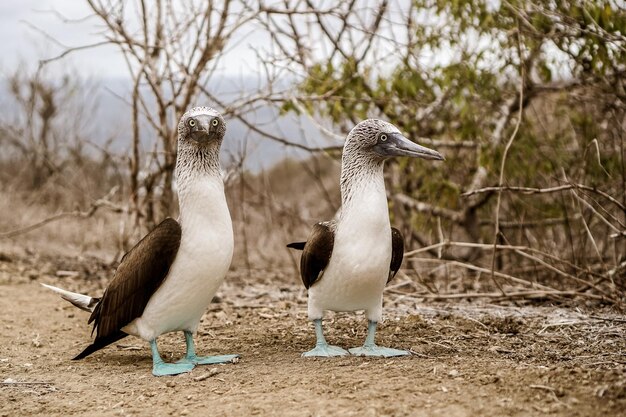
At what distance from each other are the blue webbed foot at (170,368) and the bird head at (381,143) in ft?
4.75

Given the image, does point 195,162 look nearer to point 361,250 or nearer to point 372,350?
point 361,250

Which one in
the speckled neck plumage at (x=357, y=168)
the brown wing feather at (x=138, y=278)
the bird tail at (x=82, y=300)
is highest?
the speckled neck plumage at (x=357, y=168)

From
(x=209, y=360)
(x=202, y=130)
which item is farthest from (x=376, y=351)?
(x=202, y=130)

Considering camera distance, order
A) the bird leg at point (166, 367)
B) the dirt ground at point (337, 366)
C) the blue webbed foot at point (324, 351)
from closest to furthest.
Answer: the dirt ground at point (337, 366) < the bird leg at point (166, 367) < the blue webbed foot at point (324, 351)

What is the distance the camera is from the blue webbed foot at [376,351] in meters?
4.11

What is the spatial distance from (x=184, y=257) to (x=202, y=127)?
669 millimetres

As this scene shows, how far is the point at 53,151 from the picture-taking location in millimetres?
16125

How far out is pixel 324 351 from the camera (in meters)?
4.20

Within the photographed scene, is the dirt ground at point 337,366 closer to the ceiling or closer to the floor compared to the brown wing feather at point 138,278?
closer to the floor

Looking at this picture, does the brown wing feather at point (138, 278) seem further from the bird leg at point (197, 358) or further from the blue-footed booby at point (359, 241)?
the blue-footed booby at point (359, 241)

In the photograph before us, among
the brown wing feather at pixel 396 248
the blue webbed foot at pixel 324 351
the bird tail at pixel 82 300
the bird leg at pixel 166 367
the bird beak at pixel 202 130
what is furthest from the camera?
the bird tail at pixel 82 300

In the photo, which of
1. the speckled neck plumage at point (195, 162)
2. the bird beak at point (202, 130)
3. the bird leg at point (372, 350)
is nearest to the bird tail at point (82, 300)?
the speckled neck plumage at point (195, 162)

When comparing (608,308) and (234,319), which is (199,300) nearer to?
(234,319)

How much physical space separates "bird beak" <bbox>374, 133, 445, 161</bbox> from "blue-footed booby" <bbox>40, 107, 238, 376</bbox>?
844 millimetres
